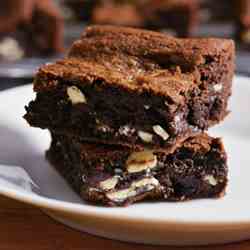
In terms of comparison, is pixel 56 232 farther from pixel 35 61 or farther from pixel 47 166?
pixel 35 61

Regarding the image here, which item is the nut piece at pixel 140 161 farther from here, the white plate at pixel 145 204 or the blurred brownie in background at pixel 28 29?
the blurred brownie in background at pixel 28 29

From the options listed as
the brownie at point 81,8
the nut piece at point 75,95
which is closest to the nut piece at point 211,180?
the nut piece at point 75,95

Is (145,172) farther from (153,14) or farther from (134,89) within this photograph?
(153,14)

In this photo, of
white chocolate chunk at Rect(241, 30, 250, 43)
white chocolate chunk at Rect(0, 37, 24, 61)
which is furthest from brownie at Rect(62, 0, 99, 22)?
white chocolate chunk at Rect(241, 30, 250, 43)

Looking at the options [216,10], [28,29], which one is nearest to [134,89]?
[28,29]

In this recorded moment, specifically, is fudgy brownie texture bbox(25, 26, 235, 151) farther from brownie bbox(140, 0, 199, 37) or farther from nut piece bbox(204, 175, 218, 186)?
brownie bbox(140, 0, 199, 37)

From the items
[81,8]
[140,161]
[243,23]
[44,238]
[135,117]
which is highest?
[135,117]

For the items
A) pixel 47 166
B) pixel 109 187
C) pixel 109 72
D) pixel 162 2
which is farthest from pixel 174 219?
pixel 162 2
